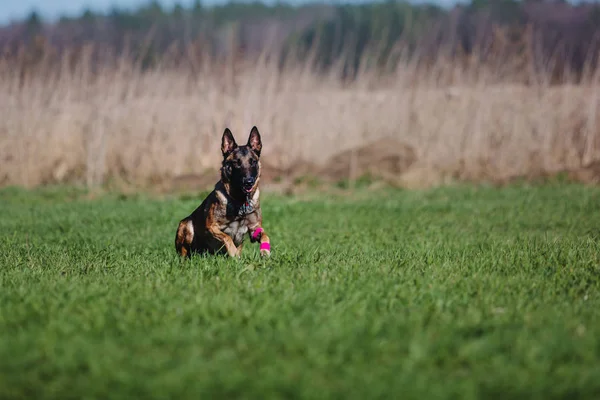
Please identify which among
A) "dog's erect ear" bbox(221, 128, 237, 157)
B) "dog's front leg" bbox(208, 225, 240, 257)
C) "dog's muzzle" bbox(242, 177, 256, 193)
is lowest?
"dog's front leg" bbox(208, 225, 240, 257)

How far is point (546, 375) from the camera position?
376 cm

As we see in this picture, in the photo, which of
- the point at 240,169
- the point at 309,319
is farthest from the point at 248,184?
the point at 309,319

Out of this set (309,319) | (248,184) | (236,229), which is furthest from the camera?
(236,229)

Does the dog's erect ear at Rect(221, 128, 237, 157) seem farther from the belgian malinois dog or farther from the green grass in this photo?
the green grass

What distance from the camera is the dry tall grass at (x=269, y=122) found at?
17.0 meters

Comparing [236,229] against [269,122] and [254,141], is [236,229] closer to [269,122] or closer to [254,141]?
[254,141]

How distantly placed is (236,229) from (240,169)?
0.64 meters

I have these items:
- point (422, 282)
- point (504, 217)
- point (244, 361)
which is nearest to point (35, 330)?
point (244, 361)

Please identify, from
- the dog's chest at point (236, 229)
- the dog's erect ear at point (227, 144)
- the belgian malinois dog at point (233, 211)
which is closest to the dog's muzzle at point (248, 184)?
the belgian malinois dog at point (233, 211)

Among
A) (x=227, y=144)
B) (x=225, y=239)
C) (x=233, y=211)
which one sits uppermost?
(x=227, y=144)

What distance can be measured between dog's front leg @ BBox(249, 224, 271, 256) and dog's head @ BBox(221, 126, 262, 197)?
1.24 ft

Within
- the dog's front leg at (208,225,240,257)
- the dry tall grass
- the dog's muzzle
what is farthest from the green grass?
the dry tall grass

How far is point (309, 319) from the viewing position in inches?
182

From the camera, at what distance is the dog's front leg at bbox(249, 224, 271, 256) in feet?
23.8
